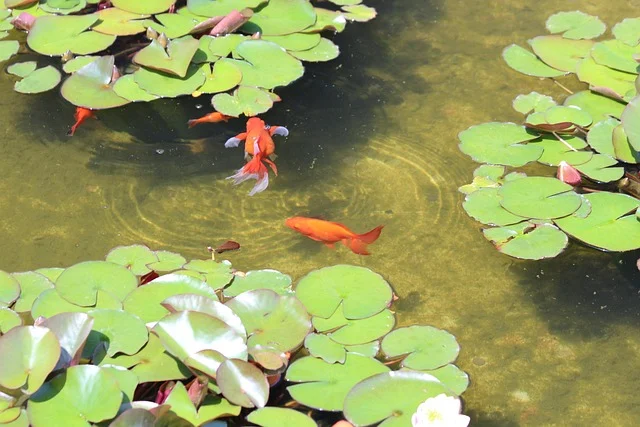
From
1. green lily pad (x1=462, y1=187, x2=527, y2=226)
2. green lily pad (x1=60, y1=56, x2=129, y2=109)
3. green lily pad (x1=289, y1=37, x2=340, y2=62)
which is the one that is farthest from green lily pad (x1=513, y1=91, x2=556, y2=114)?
green lily pad (x1=60, y1=56, x2=129, y2=109)

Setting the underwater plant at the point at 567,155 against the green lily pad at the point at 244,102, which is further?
the green lily pad at the point at 244,102

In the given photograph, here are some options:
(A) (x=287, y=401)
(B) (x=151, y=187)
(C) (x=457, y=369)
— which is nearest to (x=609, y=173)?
(C) (x=457, y=369)

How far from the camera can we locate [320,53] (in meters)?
3.22

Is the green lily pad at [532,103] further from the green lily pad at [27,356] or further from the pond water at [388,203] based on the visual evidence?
the green lily pad at [27,356]

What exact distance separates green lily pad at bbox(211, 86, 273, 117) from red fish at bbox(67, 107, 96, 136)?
46 cm

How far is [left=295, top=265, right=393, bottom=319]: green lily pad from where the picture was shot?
2.21 m

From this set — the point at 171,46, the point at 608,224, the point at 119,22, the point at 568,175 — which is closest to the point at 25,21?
the point at 119,22

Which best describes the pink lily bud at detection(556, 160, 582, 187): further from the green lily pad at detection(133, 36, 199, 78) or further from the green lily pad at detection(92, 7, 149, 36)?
the green lily pad at detection(92, 7, 149, 36)

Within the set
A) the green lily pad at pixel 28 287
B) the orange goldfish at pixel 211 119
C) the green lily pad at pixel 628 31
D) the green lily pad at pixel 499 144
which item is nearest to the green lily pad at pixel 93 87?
the orange goldfish at pixel 211 119

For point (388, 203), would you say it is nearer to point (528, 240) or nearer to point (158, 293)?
point (528, 240)

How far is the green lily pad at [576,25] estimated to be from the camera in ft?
10.9

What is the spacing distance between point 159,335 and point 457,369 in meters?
0.75

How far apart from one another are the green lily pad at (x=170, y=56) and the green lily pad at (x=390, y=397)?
1517 mm

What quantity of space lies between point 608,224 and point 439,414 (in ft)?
3.35
